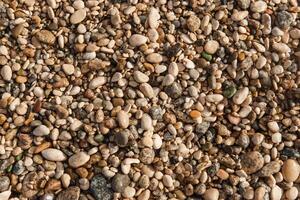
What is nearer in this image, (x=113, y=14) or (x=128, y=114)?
(x=128, y=114)

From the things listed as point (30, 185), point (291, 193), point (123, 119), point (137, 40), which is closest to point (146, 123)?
point (123, 119)

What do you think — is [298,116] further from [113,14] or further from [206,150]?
[113,14]

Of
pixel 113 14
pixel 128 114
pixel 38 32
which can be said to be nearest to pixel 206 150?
pixel 128 114

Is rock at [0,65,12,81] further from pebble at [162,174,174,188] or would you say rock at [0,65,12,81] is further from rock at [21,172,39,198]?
pebble at [162,174,174,188]

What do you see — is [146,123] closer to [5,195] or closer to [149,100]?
[149,100]

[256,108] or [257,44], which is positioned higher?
[257,44]

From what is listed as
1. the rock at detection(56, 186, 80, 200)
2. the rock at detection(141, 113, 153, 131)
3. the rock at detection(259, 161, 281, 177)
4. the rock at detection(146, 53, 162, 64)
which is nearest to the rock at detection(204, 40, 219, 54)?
the rock at detection(146, 53, 162, 64)

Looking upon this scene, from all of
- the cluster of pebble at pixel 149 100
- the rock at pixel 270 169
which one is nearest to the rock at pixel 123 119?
the cluster of pebble at pixel 149 100
